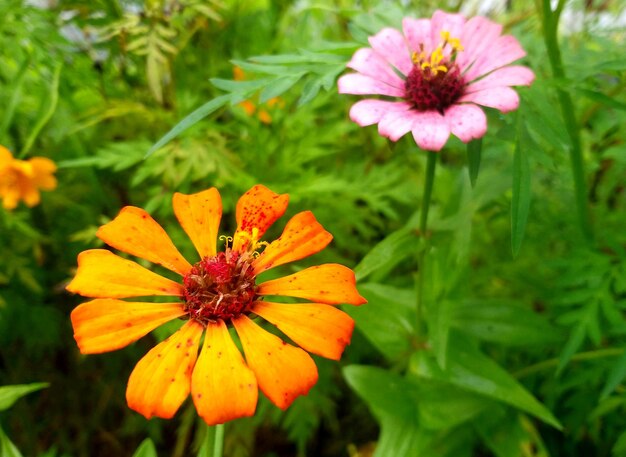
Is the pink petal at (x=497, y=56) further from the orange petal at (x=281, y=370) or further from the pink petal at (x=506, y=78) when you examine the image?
the orange petal at (x=281, y=370)

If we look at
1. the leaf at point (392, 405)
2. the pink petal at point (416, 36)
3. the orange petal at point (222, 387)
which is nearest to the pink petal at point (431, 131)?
A: the pink petal at point (416, 36)

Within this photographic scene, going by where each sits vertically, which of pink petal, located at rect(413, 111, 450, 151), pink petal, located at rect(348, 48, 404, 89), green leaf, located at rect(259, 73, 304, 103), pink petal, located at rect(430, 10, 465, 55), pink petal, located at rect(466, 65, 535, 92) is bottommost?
green leaf, located at rect(259, 73, 304, 103)

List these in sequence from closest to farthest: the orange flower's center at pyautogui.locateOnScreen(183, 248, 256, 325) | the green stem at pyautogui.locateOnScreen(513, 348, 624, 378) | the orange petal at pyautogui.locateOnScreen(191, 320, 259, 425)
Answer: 1. the orange petal at pyautogui.locateOnScreen(191, 320, 259, 425)
2. the orange flower's center at pyautogui.locateOnScreen(183, 248, 256, 325)
3. the green stem at pyautogui.locateOnScreen(513, 348, 624, 378)

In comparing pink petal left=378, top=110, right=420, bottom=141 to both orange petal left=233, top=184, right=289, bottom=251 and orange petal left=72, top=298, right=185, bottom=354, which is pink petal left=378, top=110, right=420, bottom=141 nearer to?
orange petal left=233, top=184, right=289, bottom=251

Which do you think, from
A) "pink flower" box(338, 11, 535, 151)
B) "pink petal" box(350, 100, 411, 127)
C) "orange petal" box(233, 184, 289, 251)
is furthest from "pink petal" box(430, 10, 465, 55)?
"orange petal" box(233, 184, 289, 251)

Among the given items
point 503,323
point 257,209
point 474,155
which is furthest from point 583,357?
point 257,209

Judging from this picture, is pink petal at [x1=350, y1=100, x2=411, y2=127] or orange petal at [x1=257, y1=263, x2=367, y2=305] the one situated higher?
pink petal at [x1=350, y1=100, x2=411, y2=127]
